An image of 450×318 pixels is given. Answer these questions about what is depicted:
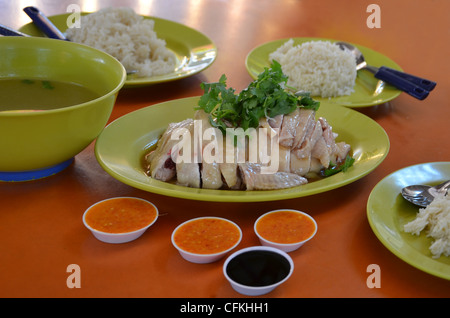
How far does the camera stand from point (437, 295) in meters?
1.23

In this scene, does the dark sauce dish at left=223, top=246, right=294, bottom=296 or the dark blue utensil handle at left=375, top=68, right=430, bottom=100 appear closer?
the dark sauce dish at left=223, top=246, right=294, bottom=296

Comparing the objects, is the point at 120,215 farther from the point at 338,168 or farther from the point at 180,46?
the point at 180,46

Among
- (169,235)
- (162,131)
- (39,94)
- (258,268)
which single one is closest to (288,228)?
(258,268)

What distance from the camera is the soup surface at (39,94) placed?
156 cm

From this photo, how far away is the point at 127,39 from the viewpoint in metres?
2.33

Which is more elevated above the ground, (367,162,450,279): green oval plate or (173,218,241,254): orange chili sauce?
(367,162,450,279): green oval plate

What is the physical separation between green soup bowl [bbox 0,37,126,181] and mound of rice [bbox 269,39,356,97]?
92 centimetres

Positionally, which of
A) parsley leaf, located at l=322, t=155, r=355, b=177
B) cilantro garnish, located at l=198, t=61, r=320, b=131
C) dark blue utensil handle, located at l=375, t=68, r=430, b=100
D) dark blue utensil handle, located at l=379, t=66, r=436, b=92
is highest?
cilantro garnish, located at l=198, t=61, r=320, b=131

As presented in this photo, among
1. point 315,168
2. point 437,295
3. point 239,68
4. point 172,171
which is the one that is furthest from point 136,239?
point 239,68

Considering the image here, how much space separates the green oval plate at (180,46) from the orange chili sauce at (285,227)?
98 centimetres

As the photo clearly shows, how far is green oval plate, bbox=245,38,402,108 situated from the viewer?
2189 mm

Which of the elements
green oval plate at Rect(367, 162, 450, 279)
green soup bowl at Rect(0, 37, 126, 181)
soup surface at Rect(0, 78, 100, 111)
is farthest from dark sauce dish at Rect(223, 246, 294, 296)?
soup surface at Rect(0, 78, 100, 111)

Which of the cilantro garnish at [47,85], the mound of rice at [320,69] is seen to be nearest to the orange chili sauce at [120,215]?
the cilantro garnish at [47,85]

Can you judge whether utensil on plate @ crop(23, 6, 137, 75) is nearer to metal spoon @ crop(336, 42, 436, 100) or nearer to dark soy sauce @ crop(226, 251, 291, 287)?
metal spoon @ crop(336, 42, 436, 100)
